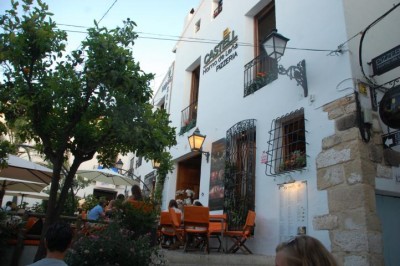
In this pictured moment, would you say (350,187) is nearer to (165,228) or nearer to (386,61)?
(386,61)

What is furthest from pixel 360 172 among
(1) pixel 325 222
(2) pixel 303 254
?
(2) pixel 303 254

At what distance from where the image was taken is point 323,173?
17.3ft

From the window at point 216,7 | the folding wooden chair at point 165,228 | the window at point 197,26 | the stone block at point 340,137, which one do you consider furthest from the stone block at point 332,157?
the window at point 197,26

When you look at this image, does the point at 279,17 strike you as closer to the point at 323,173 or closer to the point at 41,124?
the point at 323,173

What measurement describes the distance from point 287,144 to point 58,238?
454cm

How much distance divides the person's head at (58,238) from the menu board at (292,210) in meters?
3.84

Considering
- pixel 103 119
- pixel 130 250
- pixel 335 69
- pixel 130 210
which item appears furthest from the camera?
pixel 335 69

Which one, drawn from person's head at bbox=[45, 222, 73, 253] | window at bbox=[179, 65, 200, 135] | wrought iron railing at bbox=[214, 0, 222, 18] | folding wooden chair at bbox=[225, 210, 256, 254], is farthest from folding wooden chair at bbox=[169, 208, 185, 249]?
wrought iron railing at bbox=[214, 0, 222, 18]

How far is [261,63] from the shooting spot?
767 cm

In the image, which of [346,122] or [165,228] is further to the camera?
[165,228]

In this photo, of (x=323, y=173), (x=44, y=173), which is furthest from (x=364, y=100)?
(x=44, y=173)

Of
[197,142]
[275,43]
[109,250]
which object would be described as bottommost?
[109,250]

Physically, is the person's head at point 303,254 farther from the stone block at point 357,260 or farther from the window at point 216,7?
the window at point 216,7

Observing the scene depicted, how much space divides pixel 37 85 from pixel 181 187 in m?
7.10
